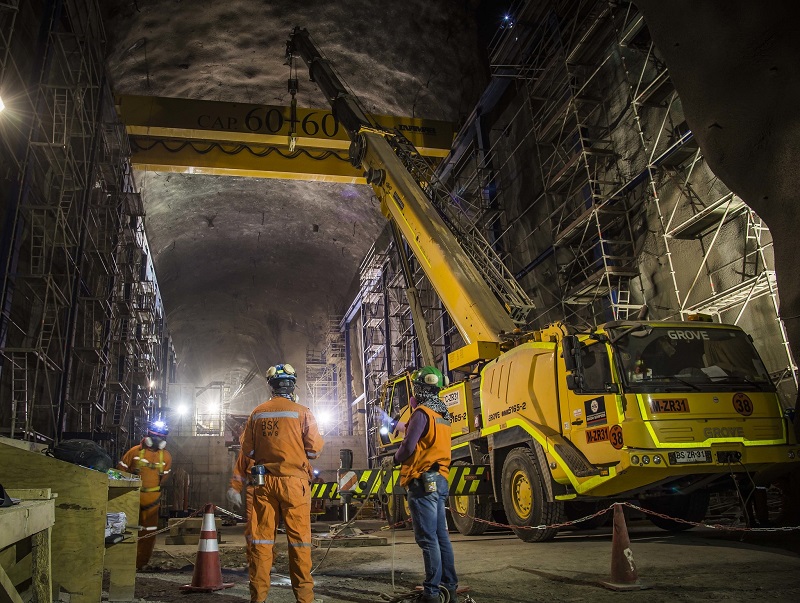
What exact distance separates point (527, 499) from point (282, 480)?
4403 millimetres

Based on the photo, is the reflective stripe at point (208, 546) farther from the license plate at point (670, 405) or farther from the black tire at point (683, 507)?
the black tire at point (683, 507)

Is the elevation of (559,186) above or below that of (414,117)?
below

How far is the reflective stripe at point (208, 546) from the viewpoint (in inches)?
208

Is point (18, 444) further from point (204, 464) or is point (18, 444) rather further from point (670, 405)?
point (204, 464)

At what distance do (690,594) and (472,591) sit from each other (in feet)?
5.10

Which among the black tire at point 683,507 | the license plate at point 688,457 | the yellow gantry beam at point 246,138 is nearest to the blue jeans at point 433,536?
the license plate at point 688,457

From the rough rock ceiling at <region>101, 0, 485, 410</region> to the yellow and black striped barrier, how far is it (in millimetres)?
11476

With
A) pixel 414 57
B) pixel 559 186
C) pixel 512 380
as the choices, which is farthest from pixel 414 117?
pixel 512 380

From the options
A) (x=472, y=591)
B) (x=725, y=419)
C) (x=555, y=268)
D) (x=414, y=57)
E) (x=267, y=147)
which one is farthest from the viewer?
(x=267, y=147)

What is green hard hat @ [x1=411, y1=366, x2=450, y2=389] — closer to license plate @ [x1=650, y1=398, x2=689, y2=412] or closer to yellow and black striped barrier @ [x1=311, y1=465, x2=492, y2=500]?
license plate @ [x1=650, y1=398, x2=689, y2=412]

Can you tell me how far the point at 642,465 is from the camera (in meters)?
6.22

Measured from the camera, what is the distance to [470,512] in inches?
375

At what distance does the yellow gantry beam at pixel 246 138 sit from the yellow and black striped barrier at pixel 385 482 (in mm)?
9778

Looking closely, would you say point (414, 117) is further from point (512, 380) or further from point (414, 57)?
point (512, 380)
